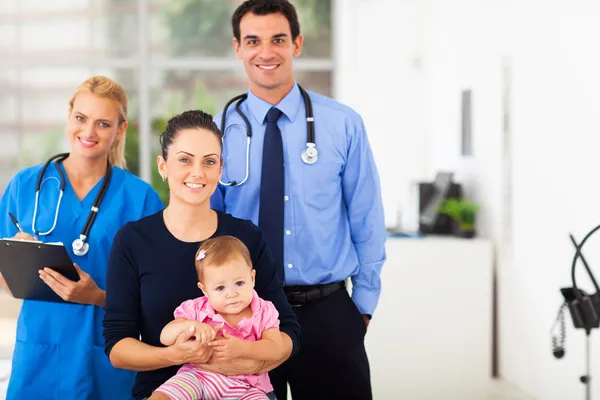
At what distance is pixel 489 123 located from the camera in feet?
14.5

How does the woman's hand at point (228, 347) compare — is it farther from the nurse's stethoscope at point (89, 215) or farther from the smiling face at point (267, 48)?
the smiling face at point (267, 48)

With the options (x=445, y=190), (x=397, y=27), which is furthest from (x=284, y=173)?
(x=397, y=27)

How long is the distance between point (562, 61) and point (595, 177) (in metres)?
0.61

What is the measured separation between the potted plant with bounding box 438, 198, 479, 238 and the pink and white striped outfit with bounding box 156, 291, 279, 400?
2.74 meters

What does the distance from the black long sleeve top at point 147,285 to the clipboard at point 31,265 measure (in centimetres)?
21

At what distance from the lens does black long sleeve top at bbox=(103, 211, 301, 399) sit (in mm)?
1780

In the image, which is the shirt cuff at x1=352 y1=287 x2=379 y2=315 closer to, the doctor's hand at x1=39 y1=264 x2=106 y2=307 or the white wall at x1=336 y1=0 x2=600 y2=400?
the doctor's hand at x1=39 y1=264 x2=106 y2=307

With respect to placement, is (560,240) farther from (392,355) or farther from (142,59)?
(142,59)

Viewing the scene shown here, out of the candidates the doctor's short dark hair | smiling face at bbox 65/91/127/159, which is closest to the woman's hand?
smiling face at bbox 65/91/127/159

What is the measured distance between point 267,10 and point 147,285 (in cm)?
89

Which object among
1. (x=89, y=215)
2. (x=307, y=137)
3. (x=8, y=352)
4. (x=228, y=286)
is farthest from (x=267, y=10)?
(x=8, y=352)

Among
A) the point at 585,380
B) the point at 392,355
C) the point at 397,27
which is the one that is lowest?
the point at 392,355

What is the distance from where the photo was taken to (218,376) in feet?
5.69

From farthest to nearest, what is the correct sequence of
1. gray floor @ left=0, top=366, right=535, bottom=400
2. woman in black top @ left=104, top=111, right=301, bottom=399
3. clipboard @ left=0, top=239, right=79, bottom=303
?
gray floor @ left=0, top=366, right=535, bottom=400
clipboard @ left=0, top=239, right=79, bottom=303
woman in black top @ left=104, top=111, right=301, bottom=399
